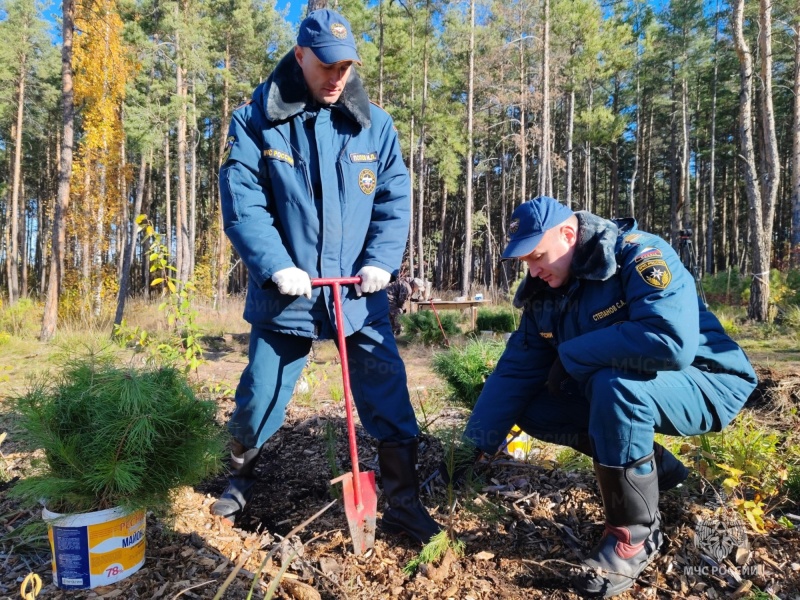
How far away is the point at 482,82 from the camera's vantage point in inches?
842

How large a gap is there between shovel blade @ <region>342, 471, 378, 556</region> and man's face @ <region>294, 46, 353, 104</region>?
1484mm

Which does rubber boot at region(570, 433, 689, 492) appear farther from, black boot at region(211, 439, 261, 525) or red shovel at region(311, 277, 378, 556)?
black boot at region(211, 439, 261, 525)

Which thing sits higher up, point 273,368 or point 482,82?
point 482,82

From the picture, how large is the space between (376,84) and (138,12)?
8.04 meters

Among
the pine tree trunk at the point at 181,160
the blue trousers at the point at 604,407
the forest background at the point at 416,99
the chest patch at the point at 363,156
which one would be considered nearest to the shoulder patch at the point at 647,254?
the blue trousers at the point at 604,407

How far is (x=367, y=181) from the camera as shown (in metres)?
2.26

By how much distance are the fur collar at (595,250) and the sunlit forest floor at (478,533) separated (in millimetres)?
958

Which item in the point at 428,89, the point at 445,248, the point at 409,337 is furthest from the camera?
the point at 445,248

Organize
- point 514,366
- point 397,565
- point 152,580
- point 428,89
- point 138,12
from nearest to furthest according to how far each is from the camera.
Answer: point 152,580, point 397,565, point 514,366, point 138,12, point 428,89

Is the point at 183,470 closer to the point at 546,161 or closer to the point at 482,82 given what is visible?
the point at 546,161

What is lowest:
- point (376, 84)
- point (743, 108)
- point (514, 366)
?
point (514, 366)

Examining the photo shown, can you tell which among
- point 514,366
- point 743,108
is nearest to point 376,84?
point 743,108

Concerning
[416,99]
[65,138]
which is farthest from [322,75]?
[416,99]

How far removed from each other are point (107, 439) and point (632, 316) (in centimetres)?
182
